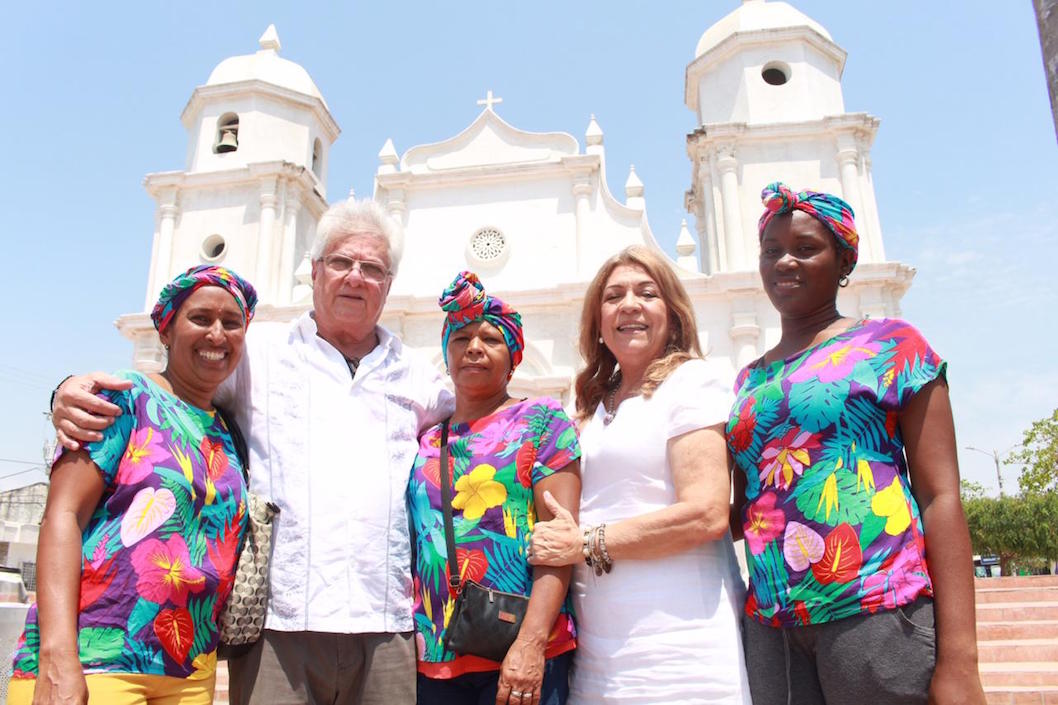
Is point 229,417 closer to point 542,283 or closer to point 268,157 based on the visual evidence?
point 542,283

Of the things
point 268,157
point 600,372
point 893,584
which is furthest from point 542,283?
point 893,584

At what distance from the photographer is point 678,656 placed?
2.22 m

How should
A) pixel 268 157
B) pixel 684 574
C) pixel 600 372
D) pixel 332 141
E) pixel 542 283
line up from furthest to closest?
pixel 332 141, pixel 268 157, pixel 542 283, pixel 600 372, pixel 684 574

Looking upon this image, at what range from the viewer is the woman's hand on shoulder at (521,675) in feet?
7.09

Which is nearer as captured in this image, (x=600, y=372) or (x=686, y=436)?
(x=686, y=436)

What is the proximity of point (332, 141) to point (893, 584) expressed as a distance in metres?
20.9

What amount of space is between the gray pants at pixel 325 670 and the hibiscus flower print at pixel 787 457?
1316mm

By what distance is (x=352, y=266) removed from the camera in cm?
279

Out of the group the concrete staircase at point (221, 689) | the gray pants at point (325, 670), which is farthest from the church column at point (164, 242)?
the gray pants at point (325, 670)

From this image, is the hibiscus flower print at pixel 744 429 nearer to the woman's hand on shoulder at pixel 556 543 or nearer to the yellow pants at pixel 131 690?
the woman's hand on shoulder at pixel 556 543

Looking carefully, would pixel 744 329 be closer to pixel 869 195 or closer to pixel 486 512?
pixel 869 195

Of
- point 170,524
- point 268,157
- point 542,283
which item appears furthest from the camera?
point 268,157

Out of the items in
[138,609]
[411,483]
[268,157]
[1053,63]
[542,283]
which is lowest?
[138,609]

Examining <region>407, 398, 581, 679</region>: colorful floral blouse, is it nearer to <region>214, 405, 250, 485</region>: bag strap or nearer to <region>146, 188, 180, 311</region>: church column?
<region>214, 405, 250, 485</region>: bag strap
